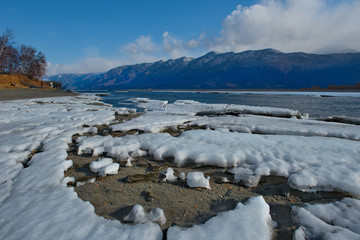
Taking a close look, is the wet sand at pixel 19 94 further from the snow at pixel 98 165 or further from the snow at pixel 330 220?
the snow at pixel 330 220

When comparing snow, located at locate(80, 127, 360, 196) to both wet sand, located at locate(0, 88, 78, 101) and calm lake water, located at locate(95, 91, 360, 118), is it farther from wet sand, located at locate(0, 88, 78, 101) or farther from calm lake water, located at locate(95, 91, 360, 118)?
wet sand, located at locate(0, 88, 78, 101)

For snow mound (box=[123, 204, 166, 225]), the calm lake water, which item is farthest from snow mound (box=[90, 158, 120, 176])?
the calm lake water

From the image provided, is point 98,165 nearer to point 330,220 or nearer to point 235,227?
point 235,227

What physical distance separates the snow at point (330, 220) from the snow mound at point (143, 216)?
4.40 ft

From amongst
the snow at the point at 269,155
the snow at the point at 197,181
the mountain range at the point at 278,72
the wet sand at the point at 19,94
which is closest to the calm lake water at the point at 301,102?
the wet sand at the point at 19,94

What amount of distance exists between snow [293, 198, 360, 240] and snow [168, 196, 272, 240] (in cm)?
31

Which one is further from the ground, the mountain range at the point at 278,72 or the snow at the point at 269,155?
the mountain range at the point at 278,72

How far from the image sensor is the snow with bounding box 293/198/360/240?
1737mm

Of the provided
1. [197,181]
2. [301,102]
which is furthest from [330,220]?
[301,102]

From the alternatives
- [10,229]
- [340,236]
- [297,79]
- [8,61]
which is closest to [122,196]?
[10,229]

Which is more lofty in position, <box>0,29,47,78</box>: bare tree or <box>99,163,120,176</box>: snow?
<box>0,29,47,78</box>: bare tree

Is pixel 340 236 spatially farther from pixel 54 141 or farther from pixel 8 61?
pixel 8 61

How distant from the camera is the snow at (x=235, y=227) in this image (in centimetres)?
174

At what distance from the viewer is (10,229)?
1.81 meters
